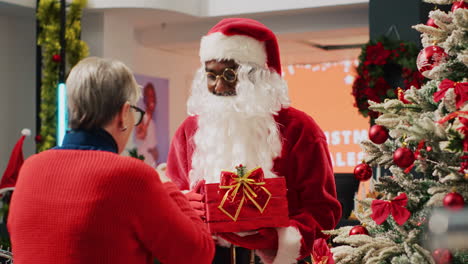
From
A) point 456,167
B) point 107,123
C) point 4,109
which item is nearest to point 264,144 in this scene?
point 456,167

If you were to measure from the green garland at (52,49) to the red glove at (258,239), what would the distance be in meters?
6.26

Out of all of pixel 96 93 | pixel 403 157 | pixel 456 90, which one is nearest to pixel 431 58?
pixel 456 90

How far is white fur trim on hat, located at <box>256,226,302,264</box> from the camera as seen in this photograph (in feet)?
9.56

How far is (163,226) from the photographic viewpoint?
73.5 inches

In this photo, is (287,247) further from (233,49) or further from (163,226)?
(163,226)

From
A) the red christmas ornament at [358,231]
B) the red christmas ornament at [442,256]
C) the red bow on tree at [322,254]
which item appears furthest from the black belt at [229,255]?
the red christmas ornament at [442,256]

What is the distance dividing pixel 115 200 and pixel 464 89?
1061 mm

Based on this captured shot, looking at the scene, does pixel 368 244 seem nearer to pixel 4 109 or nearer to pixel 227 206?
pixel 227 206

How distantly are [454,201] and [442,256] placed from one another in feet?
0.83

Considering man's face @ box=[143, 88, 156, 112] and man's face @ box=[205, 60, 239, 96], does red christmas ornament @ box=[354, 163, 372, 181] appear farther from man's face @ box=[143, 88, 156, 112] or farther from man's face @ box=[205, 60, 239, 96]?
man's face @ box=[143, 88, 156, 112]

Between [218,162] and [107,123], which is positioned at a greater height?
[107,123]

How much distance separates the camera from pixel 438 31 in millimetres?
2342

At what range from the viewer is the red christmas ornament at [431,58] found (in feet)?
7.66

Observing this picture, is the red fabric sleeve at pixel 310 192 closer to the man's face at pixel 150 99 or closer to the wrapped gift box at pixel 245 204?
the wrapped gift box at pixel 245 204
